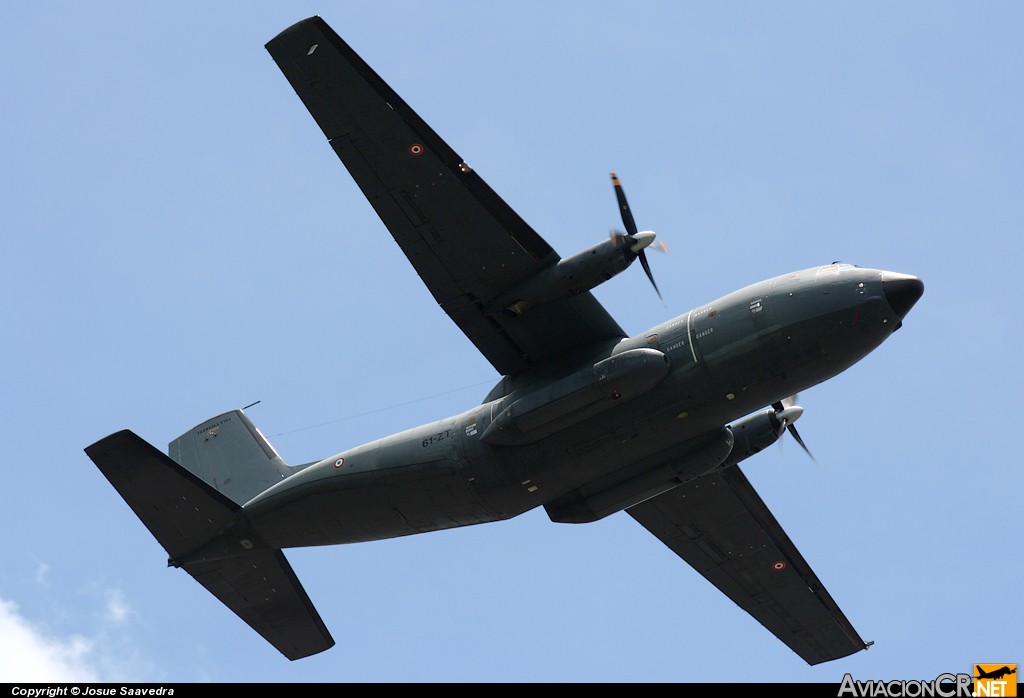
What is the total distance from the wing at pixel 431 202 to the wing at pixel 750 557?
6.28 metres

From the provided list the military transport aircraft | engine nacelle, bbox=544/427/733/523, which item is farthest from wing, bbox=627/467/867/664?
engine nacelle, bbox=544/427/733/523

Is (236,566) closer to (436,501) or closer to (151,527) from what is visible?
(151,527)

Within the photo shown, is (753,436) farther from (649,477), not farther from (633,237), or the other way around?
(633,237)

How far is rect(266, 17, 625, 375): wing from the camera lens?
2689cm

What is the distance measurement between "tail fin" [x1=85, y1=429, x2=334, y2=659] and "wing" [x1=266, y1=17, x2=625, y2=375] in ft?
25.3

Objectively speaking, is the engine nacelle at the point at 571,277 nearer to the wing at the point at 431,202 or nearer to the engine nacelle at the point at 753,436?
the wing at the point at 431,202

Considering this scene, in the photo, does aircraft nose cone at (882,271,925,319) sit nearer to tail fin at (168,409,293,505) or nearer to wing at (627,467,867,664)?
wing at (627,467,867,664)

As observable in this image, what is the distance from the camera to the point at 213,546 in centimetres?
3125

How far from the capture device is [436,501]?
29328mm

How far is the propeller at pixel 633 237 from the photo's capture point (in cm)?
2661

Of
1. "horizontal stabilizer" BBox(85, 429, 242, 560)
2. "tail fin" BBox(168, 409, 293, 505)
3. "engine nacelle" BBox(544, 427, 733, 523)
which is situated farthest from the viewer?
"tail fin" BBox(168, 409, 293, 505)

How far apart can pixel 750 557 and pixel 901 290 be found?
10.1 m

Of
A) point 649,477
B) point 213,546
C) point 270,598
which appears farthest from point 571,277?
point 270,598

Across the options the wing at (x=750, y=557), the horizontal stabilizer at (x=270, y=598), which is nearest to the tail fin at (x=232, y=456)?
the horizontal stabilizer at (x=270, y=598)
